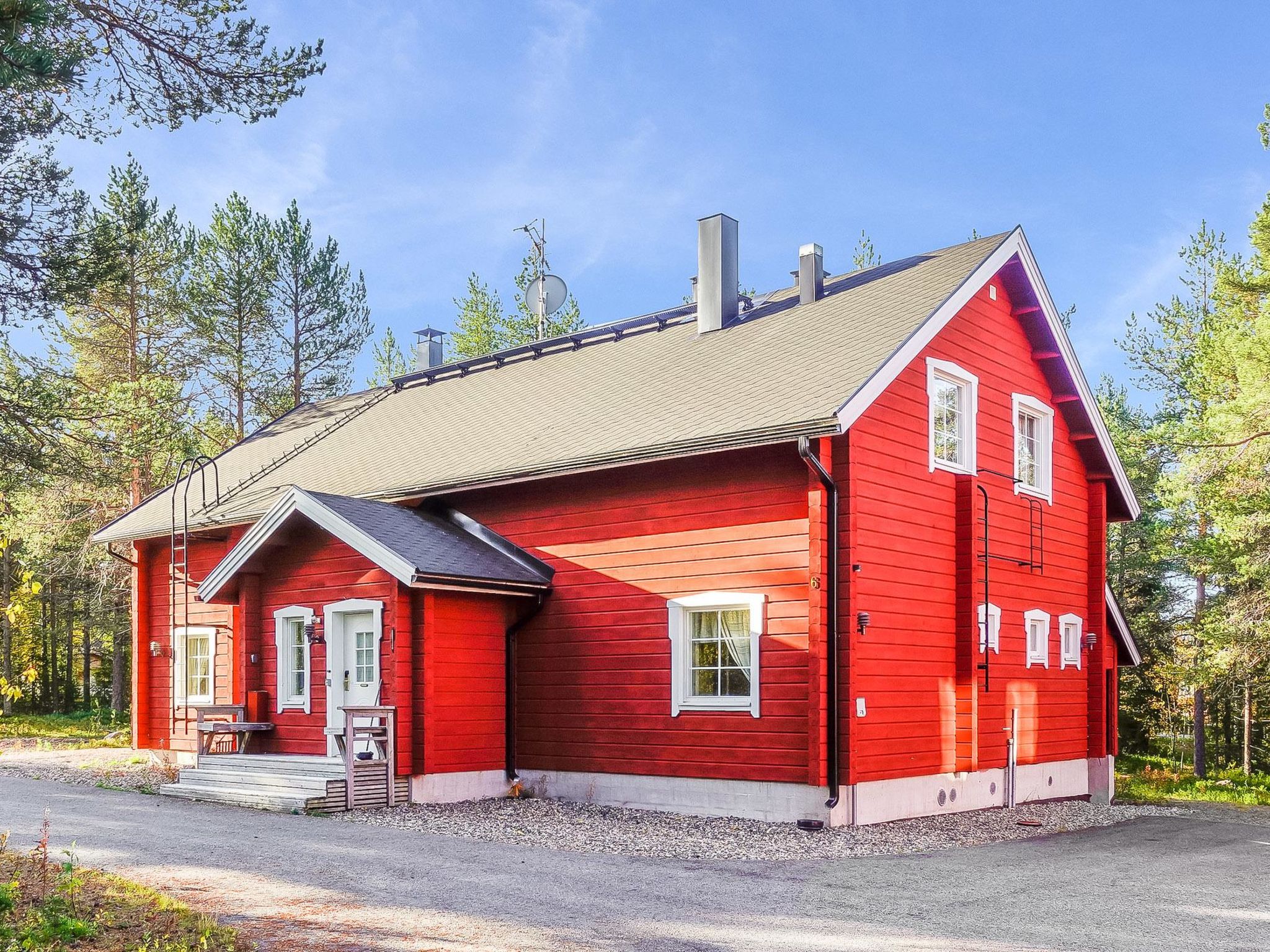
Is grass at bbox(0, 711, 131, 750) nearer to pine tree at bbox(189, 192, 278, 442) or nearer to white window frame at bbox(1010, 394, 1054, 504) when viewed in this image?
pine tree at bbox(189, 192, 278, 442)

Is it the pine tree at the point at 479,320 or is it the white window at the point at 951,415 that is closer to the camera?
the white window at the point at 951,415

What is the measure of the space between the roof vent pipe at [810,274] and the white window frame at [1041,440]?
123 inches

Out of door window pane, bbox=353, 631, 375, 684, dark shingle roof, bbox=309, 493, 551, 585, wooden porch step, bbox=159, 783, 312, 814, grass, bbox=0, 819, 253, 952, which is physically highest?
dark shingle roof, bbox=309, 493, 551, 585

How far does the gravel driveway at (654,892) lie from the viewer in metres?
7.44

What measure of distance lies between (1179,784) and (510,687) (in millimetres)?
14327

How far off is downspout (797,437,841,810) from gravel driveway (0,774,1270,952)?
1532 millimetres

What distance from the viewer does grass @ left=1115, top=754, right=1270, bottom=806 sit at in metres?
20.2

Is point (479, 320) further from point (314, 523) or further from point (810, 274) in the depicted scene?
point (314, 523)

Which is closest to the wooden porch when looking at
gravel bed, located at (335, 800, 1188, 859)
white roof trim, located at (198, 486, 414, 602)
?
gravel bed, located at (335, 800, 1188, 859)

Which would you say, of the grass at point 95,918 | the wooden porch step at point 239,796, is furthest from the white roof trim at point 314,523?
the grass at point 95,918

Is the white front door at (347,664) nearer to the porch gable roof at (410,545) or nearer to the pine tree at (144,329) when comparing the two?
the porch gable roof at (410,545)

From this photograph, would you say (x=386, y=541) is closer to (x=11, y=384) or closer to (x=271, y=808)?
(x=271, y=808)

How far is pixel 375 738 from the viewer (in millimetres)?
14023

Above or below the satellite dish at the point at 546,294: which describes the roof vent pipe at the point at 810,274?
below
